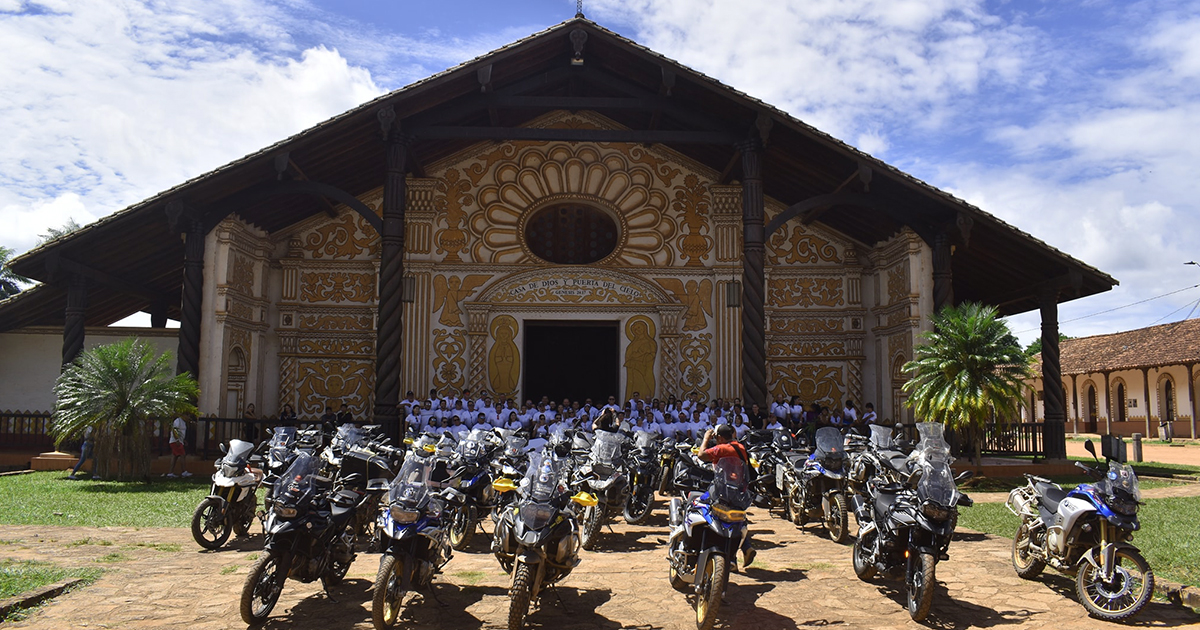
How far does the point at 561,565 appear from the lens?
18.4 ft

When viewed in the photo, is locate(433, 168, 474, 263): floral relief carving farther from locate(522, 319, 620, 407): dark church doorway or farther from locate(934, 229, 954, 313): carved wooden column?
locate(934, 229, 954, 313): carved wooden column

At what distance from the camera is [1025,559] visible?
6.84 m

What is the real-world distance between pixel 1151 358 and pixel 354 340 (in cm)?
3224

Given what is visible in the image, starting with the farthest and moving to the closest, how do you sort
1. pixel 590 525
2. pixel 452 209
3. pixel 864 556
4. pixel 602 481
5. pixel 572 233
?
pixel 572 233 → pixel 452 209 → pixel 602 481 → pixel 590 525 → pixel 864 556

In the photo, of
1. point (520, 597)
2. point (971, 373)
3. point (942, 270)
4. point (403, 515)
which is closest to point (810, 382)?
point (942, 270)

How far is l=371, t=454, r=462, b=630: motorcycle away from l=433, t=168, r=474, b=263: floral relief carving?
12.5 metres

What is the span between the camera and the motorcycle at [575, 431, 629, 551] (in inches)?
321

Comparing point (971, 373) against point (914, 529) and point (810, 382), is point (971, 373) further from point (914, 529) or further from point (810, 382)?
point (914, 529)

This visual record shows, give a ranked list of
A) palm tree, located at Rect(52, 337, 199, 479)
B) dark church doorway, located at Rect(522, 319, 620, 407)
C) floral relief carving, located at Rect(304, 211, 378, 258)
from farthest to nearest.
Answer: dark church doorway, located at Rect(522, 319, 620, 407)
floral relief carving, located at Rect(304, 211, 378, 258)
palm tree, located at Rect(52, 337, 199, 479)

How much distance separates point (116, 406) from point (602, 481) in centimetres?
931

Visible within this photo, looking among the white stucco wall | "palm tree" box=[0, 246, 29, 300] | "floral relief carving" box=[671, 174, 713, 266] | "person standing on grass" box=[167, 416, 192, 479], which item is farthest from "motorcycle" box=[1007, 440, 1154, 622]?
"palm tree" box=[0, 246, 29, 300]

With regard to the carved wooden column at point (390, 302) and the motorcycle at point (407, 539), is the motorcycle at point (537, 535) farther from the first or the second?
the carved wooden column at point (390, 302)

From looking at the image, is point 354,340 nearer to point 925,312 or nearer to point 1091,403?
point 925,312

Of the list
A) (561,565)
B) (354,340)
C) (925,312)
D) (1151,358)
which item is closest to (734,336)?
(925,312)
